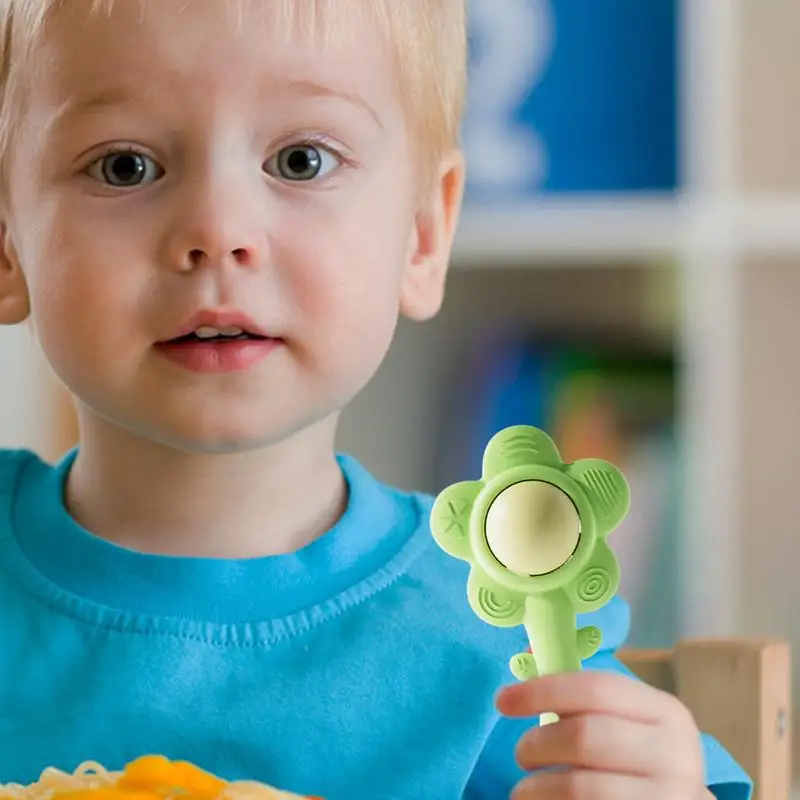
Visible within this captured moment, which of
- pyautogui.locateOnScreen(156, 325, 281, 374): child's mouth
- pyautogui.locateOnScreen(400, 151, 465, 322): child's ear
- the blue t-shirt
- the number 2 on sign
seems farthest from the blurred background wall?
pyautogui.locateOnScreen(156, 325, 281, 374): child's mouth

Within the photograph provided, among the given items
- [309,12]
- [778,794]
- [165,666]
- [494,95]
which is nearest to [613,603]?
[778,794]

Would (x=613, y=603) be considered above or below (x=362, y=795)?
above

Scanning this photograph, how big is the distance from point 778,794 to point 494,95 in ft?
3.99

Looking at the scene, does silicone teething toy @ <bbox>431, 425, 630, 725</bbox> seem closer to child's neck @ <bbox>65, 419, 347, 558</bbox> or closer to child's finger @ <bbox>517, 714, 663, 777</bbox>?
child's finger @ <bbox>517, 714, 663, 777</bbox>

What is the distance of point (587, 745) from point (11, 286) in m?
0.45

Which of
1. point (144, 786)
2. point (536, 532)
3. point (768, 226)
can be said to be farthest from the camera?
point (768, 226)

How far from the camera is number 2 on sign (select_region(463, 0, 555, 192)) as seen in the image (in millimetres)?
1953

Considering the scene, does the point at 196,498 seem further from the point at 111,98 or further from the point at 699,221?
the point at 699,221

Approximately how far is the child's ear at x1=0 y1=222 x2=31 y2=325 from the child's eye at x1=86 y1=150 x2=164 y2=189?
107mm

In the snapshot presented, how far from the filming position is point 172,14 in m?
0.81

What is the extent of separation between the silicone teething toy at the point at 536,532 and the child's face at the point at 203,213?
21 cm

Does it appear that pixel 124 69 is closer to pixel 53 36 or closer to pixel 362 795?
pixel 53 36

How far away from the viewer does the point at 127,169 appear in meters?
0.83

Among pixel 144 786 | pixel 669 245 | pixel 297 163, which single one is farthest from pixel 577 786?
→ pixel 669 245
